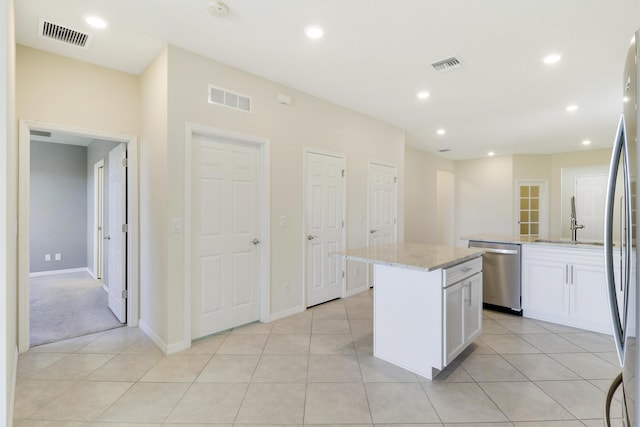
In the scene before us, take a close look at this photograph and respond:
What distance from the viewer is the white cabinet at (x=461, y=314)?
7.32ft

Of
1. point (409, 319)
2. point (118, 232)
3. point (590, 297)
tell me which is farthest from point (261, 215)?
point (590, 297)

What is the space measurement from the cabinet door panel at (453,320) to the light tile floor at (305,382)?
0.19 metres

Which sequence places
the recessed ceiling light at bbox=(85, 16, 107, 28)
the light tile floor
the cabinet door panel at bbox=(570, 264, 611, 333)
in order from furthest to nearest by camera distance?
the cabinet door panel at bbox=(570, 264, 611, 333) < the recessed ceiling light at bbox=(85, 16, 107, 28) < the light tile floor

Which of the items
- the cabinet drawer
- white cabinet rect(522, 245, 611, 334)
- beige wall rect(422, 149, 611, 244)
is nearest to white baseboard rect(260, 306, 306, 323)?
the cabinet drawer

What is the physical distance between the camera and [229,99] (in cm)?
304

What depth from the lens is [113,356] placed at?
2617mm

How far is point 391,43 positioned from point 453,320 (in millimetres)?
2343

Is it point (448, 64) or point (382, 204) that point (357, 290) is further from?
point (448, 64)

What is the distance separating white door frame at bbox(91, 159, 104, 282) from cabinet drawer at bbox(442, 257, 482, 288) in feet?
17.9

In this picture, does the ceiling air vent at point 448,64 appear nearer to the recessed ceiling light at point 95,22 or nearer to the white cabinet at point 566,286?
the white cabinet at point 566,286

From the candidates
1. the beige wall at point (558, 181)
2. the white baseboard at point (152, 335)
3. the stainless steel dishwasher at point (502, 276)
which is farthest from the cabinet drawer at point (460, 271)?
the beige wall at point (558, 181)

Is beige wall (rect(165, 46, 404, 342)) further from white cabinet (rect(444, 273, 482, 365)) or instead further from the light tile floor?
white cabinet (rect(444, 273, 482, 365))

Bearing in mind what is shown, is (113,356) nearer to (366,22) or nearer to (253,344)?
(253,344)

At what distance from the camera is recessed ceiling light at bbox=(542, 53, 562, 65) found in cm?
280
